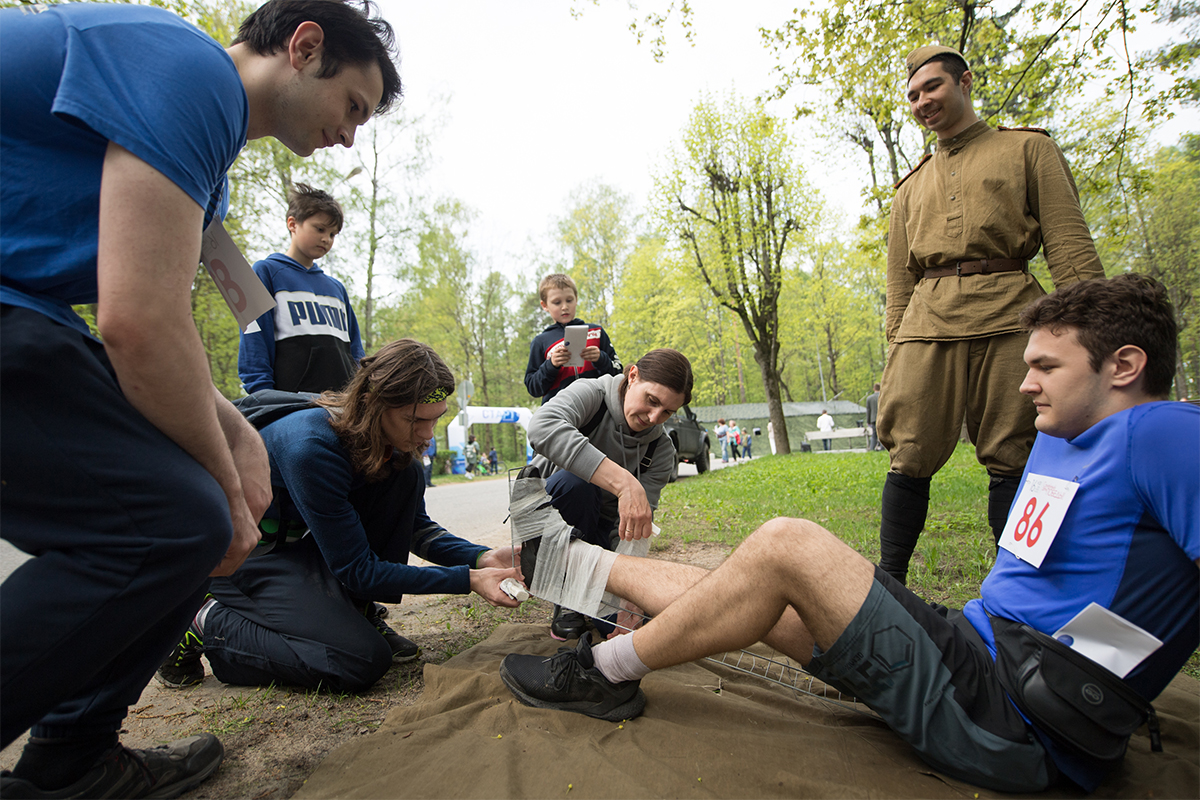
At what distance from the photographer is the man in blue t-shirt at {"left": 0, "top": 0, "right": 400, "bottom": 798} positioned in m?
0.99

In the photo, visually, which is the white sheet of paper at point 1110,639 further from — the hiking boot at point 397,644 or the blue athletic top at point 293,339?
the blue athletic top at point 293,339

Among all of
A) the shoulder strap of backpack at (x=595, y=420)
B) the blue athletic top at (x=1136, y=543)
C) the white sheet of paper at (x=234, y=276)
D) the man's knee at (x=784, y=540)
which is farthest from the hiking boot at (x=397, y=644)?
the blue athletic top at (x=1136, y=543)

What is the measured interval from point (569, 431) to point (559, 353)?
1.20m

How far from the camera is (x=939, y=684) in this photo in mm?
1394

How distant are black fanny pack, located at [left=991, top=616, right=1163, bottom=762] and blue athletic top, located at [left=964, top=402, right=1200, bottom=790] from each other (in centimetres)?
5

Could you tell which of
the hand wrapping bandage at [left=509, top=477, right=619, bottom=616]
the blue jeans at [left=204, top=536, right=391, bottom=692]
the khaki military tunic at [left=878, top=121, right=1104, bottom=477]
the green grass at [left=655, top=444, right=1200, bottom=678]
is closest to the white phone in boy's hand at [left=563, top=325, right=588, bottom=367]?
the hand wrapping bandage at [left=509, top=477, right=619, bottom=616]

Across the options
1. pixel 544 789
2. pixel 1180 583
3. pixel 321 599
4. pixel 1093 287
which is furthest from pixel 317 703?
pixel 1093 287

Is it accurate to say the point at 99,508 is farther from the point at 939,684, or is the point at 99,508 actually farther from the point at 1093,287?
the point at 1093,287

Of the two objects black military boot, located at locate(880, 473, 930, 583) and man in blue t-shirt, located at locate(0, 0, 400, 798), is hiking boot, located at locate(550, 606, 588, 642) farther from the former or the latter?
man in blue t-shirt, located at locate(0, 0, 400, 798)

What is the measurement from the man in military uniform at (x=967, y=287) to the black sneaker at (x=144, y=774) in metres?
2.40

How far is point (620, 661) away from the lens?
179 cm

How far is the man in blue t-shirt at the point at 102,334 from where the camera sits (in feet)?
3.26

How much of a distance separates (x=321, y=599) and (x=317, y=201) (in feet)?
6.65

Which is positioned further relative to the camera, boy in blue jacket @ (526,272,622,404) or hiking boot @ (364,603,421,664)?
boy in blue jacket @ (526,272,622,404)
